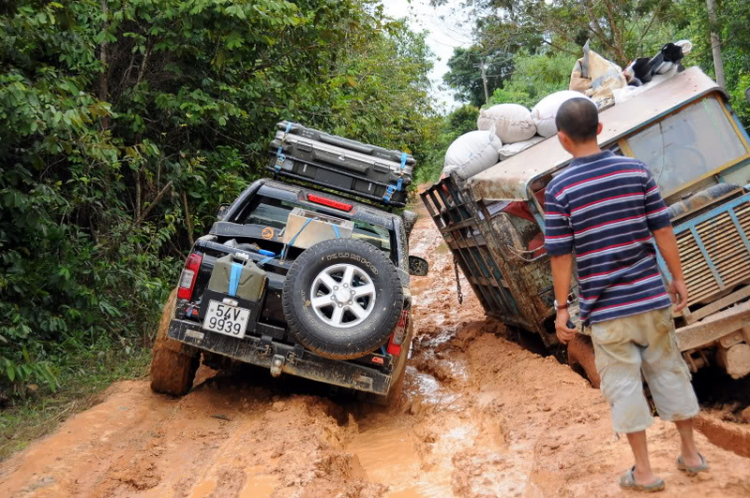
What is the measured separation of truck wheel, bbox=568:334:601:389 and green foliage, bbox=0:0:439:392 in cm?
452

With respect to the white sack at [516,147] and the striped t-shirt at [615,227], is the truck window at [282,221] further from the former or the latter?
the striped t-shirt at [615,227]

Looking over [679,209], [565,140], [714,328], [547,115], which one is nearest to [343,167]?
[547,115]

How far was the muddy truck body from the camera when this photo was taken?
5.18 m

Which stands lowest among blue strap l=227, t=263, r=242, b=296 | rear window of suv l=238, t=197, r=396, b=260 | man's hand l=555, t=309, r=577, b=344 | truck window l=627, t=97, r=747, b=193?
man's hand l=555, t=309, r=577, b=344

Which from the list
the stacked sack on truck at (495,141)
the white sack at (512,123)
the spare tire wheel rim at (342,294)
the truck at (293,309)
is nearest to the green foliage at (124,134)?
the truck at (293,309)

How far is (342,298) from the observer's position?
17.2ft

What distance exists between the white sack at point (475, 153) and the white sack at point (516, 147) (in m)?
0.08

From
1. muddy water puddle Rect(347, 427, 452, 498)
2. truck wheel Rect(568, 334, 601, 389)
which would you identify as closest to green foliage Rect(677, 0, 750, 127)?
truck wheel Rect(568, 334, 601, 389)

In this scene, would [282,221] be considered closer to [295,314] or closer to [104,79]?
[295,314]

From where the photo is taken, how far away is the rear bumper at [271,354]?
5.38 m

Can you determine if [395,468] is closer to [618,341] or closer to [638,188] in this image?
[618,341]

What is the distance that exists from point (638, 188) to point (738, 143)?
325 cm

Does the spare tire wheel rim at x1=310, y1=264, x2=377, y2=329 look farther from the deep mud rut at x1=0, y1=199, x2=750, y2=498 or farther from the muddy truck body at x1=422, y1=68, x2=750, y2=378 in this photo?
the muddy truck body at x1=422, y1=68, x2=750, y2=378

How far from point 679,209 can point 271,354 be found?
3.19m
